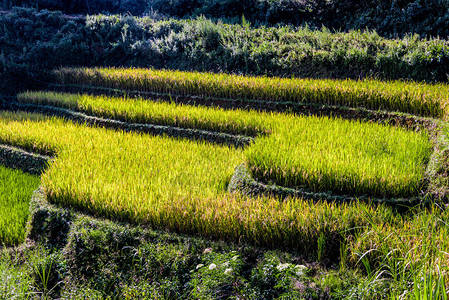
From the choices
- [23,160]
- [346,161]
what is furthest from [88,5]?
[346,161]

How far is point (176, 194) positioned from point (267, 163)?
120cm

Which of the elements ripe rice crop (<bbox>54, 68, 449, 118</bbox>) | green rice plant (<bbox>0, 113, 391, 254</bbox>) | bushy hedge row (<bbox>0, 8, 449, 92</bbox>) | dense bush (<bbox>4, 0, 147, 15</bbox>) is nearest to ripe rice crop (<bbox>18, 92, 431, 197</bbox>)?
green rice plant (<bbox>0, 113, 391, 254</bbox>)

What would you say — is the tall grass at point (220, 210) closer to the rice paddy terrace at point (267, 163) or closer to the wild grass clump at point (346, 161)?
the rice paddy terrace at point (267, 163)

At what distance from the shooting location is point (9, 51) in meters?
12.6

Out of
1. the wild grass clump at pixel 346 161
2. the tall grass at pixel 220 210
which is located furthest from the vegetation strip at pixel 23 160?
the wild grass clump at pixel 346 161

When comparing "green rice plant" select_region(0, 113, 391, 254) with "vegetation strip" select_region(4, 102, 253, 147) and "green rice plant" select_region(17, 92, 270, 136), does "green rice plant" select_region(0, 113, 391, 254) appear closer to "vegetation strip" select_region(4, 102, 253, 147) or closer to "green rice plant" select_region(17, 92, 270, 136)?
"vegetation strip" select_region(4, 102, 253, 147)

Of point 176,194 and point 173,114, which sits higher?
point 173,114

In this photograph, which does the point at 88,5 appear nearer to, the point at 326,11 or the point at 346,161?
the point at 326,11

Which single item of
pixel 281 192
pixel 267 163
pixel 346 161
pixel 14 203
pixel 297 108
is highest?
pixel 297 108

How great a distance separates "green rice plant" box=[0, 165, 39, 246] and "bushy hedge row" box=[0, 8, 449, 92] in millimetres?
5803

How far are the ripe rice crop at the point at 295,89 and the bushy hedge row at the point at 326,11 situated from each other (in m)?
4.05

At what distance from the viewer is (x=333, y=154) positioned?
14.9 feet

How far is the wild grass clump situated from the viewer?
4.08 metres

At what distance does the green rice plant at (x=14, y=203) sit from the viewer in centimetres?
426
